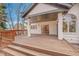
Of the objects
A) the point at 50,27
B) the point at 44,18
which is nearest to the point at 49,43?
the point at 50,27

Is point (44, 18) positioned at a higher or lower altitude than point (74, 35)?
higher

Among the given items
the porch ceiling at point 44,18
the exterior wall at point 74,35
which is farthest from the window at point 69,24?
the porch ceiling at point 44,18

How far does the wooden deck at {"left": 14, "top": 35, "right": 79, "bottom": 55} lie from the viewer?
8.45 feet

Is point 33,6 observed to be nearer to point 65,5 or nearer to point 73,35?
point 65,5

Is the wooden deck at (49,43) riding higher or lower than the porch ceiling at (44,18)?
lower

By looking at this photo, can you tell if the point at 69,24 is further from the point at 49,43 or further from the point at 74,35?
the point at 49,43

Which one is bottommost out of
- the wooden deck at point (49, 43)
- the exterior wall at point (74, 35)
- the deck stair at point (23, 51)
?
the deck stair at point (23, 51)

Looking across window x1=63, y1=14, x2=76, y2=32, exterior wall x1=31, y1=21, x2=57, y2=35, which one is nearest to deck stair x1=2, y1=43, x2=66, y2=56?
exterior wall x1=31, y1=21, x2=57, y2=35

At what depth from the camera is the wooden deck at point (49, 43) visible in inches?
101

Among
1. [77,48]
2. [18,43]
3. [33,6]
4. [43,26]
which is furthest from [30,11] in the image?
[77,48]

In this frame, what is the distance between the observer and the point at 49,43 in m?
2.65

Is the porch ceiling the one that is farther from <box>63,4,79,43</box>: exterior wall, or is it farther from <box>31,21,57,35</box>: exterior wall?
<box>63,4,79,43</box>: exterior wall

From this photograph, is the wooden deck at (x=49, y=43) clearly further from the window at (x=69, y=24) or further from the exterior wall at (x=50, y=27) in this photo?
the window at (x=69, y=24)

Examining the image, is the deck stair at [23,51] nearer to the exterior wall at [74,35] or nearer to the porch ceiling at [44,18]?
the exterior wall at [74,35]
